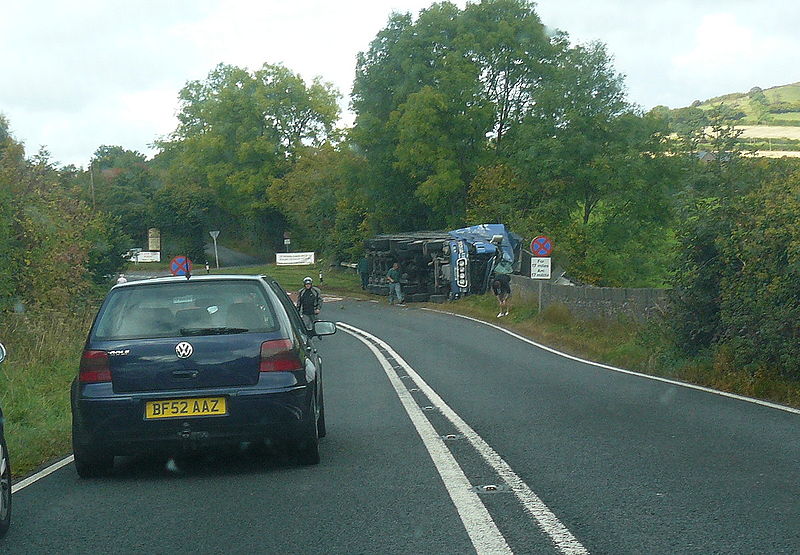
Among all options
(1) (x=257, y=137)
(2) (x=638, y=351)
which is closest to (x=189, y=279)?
(2) (x=638, y=351)

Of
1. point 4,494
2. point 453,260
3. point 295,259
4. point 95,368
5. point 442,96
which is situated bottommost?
point 295,259

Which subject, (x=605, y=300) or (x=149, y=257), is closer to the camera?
(x=605, y=300)

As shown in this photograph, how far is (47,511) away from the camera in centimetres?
706

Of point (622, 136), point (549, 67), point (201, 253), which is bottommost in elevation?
point (201, 253)

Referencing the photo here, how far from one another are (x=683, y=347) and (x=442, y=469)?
11095mm

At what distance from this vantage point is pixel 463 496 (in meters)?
6.99

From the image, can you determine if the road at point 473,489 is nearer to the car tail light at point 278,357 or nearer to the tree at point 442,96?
the car tail light at point 278,357

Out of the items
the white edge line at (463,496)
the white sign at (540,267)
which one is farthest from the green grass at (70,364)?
the white edge line at (463,496)

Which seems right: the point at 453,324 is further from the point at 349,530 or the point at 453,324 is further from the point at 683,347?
the point at 349,530

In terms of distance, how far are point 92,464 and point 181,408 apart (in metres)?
0.91

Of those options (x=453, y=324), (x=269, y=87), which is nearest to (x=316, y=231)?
(x=269, y=87)

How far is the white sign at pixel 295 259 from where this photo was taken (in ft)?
250

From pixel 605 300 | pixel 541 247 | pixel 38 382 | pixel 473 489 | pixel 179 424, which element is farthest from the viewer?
pixel 541 247

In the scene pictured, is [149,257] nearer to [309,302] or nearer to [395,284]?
[395,284]
